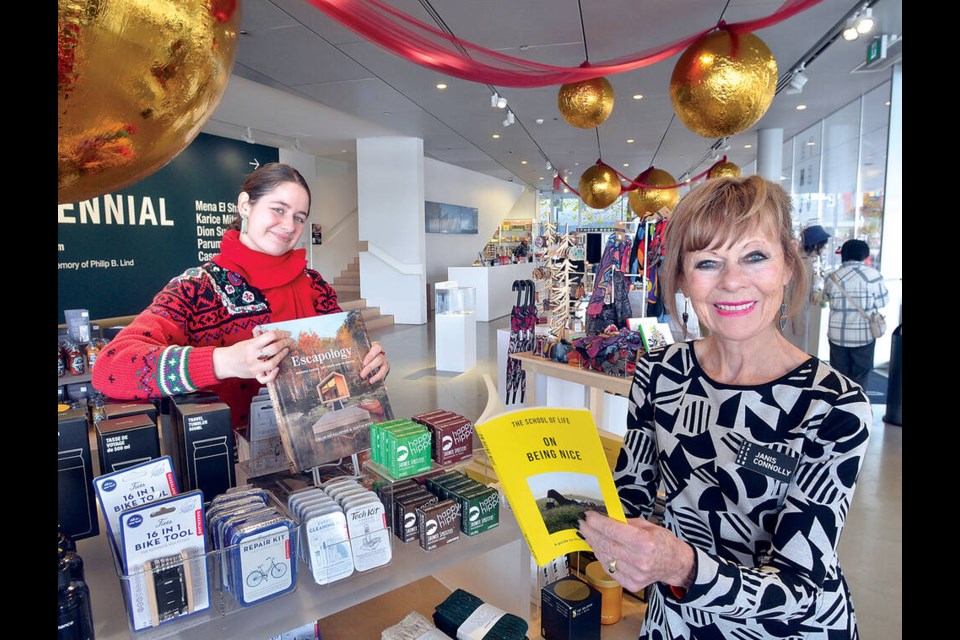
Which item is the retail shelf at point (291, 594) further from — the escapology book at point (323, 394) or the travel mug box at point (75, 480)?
the escapology book at point (323, 394)

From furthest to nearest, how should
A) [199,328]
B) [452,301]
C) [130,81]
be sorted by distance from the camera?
[452,301]
[199,328]
[130,81]

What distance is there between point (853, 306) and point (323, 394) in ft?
16.2

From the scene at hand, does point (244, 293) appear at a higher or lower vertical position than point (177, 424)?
higher

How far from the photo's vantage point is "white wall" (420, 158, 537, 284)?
13.5 meters

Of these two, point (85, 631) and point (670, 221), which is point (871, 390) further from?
point (85, 631)

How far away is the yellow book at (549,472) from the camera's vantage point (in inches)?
31.4

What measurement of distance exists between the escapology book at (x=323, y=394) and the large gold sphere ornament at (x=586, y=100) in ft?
10.2

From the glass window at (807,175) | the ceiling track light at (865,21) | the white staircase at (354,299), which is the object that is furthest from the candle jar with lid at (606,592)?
the glass window at (807,175)

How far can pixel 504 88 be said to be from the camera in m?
6.92

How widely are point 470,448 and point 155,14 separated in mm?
1044

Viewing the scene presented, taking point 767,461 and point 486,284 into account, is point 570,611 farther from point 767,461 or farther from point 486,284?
Result: point 486,284

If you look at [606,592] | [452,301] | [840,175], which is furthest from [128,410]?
[840,175]

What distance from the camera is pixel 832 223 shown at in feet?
28.1
